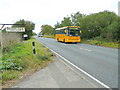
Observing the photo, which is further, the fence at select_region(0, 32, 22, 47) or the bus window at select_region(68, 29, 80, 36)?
the bus window at select_region(68, 29, 80, 36)

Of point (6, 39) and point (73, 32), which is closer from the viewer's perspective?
point (6, 39)

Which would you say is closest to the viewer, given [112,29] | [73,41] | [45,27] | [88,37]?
[112,29]

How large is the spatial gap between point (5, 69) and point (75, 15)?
4499cm

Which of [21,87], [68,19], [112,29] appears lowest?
[21,87]

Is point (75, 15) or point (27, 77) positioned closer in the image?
point (27, 77)

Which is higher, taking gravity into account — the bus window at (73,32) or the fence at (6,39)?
the bus window at (73,32)

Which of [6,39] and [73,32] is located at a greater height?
[73,32]

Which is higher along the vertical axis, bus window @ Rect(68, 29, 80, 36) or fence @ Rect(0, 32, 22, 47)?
bus window @ Rect(68, 29, 80, 36)

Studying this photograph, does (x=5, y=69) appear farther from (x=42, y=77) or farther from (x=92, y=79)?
(x=92, y=79)

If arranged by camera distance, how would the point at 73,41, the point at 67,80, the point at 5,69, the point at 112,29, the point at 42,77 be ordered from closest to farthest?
the point at 67,80
the point at 42,77
the point at 5,69
the point at 112,29
the point at 73,41

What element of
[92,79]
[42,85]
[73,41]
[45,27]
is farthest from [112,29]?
[45,27]

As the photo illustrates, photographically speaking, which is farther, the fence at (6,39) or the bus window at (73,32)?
the bus window at (73,32)

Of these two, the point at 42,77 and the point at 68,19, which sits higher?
the point at 68,19

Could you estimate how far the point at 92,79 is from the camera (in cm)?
563
